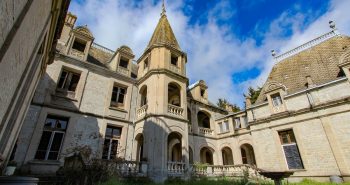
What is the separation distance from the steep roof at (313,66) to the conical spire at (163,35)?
901 centimetres

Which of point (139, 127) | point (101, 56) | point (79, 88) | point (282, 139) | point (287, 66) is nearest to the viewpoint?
point (79, 88)

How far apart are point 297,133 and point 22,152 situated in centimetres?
1664

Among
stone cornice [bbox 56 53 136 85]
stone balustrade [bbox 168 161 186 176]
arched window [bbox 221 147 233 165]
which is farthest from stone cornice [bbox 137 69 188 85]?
arched window [bbox 221 147 233 165]

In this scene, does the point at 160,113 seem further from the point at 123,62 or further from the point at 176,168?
the point at 123,62

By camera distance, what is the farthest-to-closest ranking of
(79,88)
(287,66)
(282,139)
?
1. (287,66)
2. (282,139)
3. (79,88)

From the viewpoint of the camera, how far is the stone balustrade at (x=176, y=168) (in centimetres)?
1156

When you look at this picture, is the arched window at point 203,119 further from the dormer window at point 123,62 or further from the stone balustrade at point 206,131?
the dormer window at point 123,62

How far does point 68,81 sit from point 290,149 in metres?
15.9

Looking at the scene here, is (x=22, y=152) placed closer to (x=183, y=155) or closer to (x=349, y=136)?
(x=183, y=155)

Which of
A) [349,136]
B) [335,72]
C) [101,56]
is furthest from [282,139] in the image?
[101,56]

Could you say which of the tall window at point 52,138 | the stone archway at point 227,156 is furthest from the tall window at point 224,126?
Answer: the tall window at point 52,138

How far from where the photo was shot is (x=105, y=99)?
13.4 m

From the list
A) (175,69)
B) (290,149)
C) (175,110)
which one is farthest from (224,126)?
(175,69)

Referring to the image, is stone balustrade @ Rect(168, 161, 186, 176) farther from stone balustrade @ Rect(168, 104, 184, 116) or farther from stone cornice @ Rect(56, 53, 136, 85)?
stone cornice @ Rect(56, 53, 136, 85)
